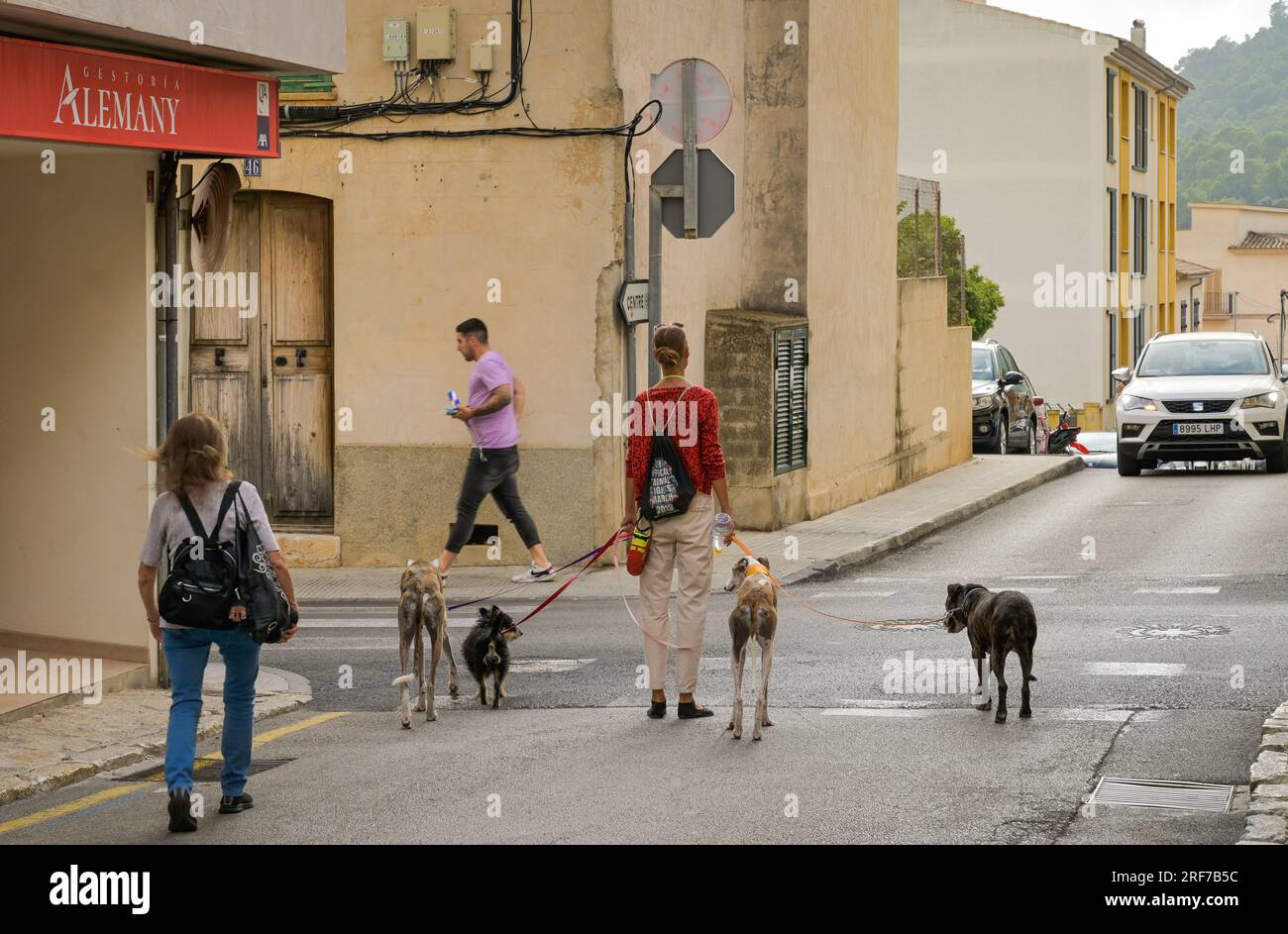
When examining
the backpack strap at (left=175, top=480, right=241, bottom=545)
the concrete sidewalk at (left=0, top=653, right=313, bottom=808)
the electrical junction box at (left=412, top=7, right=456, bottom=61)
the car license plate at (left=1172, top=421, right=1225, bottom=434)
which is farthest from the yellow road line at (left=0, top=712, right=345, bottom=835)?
the car license plate at (left=1172, top=421, right=1225, bottom=434)

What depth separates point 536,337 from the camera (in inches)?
626

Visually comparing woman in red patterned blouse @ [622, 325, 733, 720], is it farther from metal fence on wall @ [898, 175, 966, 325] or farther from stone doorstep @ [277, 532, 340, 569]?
metal fence on wall @ [898, 175, 966, 325]

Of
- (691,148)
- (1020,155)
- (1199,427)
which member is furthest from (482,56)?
(1020,155)

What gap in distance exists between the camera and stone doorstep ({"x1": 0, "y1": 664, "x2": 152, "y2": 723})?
9.38 metres

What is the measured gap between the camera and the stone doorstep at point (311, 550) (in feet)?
53.7

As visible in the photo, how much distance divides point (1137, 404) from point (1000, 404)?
647cm

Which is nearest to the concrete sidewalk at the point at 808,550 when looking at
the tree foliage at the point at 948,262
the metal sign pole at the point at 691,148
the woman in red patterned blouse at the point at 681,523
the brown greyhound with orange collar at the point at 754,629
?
the metal sign pole at the point at 691,148

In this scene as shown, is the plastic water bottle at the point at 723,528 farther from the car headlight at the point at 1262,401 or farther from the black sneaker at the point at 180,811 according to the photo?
the car headlight at the point at 1262,401

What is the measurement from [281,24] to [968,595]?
5.17 metres

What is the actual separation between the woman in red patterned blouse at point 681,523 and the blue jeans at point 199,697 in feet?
7.98

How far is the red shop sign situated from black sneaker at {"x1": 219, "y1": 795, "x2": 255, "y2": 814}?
3467mm

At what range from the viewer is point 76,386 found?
1035 cm

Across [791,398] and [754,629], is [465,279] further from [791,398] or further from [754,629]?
[754,629]
